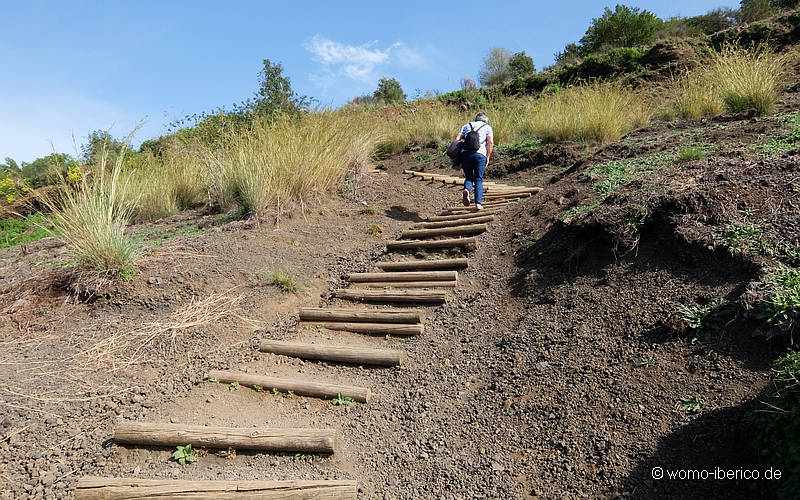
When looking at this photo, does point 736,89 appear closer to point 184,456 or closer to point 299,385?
point 299,385

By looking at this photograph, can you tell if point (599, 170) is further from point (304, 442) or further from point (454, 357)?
point (304, 442)

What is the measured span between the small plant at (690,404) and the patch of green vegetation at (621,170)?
9.13 feet

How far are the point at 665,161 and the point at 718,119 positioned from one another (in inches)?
97.9

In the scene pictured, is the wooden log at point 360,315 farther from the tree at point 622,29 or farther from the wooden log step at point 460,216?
the tree at point 622,29

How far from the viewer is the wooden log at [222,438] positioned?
2.76m

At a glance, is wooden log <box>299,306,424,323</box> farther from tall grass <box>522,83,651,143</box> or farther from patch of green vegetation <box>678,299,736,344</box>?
tall grass <box>522,83,651,143</box>

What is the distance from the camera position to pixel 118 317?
14.1 feet

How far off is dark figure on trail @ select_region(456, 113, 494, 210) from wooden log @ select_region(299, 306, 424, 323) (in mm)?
2977

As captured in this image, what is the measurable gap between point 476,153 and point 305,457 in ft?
16.6

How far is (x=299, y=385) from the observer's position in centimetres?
340

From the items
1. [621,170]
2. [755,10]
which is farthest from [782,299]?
[755,10]

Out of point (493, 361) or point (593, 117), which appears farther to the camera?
point (593, 117)

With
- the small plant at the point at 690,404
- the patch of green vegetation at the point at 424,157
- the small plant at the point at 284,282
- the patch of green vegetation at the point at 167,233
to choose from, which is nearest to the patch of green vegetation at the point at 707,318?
the small plant at the point at 690,404

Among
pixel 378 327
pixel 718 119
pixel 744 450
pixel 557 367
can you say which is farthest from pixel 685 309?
pixel 718 119
